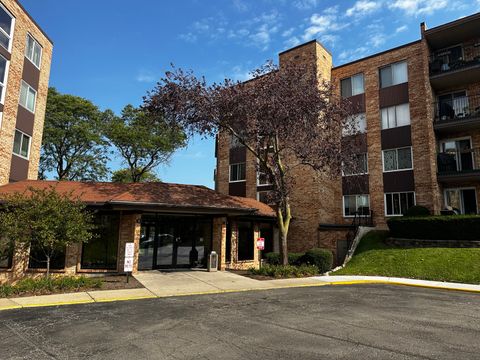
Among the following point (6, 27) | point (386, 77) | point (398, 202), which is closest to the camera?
point (6, 27)

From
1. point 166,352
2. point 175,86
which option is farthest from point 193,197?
point 166,352

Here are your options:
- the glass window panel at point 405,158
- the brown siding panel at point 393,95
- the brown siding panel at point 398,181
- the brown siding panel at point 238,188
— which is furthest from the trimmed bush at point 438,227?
the brown siding panel at point 238,188

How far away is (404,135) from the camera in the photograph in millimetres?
23656

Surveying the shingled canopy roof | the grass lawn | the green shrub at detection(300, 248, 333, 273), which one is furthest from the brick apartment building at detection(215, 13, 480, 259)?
the shingled canopy roof

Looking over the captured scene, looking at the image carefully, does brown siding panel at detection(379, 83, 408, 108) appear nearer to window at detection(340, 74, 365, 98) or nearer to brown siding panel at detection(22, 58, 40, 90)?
window at detection(340, 74, 365, 98)

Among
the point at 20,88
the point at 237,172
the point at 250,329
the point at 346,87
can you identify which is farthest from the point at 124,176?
the point at 250,329

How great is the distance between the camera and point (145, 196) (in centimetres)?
1738

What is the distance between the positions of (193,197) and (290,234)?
9.11 metres

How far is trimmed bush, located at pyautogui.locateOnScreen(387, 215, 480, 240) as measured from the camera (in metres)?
17.6

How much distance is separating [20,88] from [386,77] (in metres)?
23.8

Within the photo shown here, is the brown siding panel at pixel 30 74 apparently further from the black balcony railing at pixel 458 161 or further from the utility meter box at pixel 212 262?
the black balcony railing at pixel 458 161

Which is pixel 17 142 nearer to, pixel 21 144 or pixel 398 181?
pixel 21 144

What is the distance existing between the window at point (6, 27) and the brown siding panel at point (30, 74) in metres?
1.79

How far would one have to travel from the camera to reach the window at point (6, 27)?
1939cm
